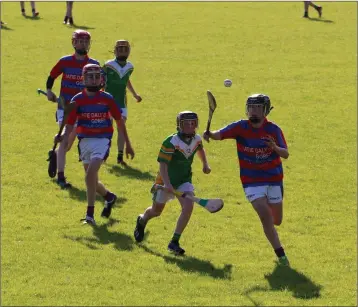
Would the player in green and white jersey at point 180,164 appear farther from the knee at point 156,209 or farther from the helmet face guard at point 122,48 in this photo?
the helmet face guard at point 122,48

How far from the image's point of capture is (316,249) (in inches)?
487

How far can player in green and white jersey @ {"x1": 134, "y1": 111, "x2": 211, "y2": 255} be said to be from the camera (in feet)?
37.9

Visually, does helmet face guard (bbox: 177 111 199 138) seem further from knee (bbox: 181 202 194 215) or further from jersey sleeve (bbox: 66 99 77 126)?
jersey sleeve (bbox: 66 99 77 126)

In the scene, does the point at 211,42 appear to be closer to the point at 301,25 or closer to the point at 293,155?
the point at 301,25

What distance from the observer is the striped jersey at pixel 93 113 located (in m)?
13.1

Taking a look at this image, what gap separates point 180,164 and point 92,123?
2.02 m

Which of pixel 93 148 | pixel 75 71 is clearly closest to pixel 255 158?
pixel 93 148

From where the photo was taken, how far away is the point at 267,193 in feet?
37.6

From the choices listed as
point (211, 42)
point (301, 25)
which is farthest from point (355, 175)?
point (301, 25)

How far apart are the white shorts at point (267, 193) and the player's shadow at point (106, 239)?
1941mm

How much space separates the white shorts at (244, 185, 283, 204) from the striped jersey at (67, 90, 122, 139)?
279 centimetres

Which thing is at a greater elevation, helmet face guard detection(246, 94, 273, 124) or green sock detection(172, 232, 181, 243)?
helmet face guard detection(246, 94, 273, 124)

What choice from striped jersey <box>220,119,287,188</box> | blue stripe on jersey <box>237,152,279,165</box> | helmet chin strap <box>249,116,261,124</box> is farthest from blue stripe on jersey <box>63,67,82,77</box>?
helmet chin strap <box>249,116,261,124</box>

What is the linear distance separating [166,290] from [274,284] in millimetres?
1385
